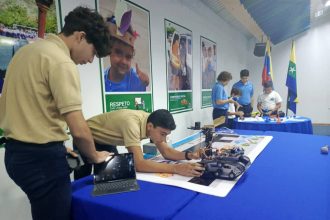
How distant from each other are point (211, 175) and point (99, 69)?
1603mm

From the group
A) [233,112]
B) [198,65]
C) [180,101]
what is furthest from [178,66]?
[233,112]

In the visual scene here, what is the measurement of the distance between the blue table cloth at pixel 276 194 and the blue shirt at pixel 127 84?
1.58 metres

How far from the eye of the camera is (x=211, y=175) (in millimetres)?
986

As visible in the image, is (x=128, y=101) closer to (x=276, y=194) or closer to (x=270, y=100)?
(x=276, y=194)

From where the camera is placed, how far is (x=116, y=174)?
3.20 feet

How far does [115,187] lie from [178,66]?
108 inches

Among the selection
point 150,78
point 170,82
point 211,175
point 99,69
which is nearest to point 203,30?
point 170,82

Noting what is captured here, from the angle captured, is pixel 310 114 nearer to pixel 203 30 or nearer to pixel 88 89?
pixel 203 30

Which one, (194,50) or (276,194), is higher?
(194,50)

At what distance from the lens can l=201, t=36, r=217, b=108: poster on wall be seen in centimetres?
425

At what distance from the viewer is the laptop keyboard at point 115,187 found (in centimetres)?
88

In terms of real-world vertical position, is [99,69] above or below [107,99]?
above

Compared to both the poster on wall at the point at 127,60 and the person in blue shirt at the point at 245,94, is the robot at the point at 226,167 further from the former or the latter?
the person in blue shirt at the point at 245,94

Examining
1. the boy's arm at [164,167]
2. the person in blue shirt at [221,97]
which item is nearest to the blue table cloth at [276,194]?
the boy's arm at [164,167]
